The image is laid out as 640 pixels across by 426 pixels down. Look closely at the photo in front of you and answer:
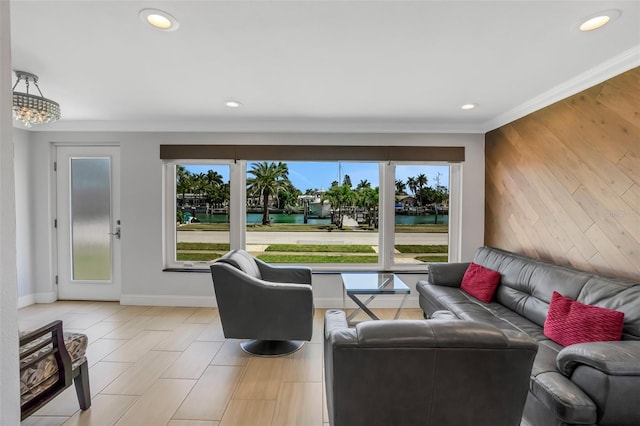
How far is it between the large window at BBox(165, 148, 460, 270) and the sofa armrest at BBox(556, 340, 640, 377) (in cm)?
262

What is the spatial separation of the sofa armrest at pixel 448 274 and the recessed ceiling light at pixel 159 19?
340 centimetres

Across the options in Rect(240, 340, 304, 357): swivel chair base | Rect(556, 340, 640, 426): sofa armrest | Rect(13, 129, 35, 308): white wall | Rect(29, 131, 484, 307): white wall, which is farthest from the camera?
Rect(29, 131, 484, 307): white wall

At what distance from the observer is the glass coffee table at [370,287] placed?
2.95m

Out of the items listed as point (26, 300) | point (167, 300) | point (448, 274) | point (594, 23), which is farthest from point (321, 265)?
point (26, 300)

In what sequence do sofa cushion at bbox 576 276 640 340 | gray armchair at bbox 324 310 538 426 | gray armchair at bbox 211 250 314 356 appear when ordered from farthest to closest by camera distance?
gray armchair at bbox 211 250 314 356, sofa cushion at bbox 576 276 640 340, gray armchair at bbox 324 310 538 426

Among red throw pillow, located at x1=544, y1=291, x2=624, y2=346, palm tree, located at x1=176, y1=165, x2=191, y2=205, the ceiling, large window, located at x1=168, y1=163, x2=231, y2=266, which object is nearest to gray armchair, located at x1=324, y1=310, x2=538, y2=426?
red throw pillow, located at x1=544, y1=291, x2=624, y2=346

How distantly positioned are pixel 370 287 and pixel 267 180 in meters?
2.18

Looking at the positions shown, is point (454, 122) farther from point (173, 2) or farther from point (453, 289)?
point (173, 2)

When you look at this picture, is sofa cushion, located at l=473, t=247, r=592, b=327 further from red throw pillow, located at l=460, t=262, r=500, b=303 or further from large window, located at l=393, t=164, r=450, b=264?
large window, located at l=393, t=164, r=450, b=264

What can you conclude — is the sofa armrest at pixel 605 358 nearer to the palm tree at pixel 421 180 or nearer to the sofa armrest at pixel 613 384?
the sofa armrest at pixel 613 384

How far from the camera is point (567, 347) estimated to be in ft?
5.65

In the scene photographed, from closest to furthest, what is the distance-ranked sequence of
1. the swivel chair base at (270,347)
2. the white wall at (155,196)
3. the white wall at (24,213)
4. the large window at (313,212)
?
the swivel chair base at (270,347), the white wall at (24,213), the white wall at (155,196), the large window at (313,212)

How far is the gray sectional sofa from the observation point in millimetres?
1482

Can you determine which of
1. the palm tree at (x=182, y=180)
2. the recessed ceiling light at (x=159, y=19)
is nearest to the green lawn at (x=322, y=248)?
the palm tree at (x=182, y=180)
